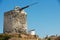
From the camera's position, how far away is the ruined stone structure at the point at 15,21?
58.8 metres

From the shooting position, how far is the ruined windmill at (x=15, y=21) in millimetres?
58781

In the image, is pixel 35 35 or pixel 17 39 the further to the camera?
pixel 35 35

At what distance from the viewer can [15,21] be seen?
58812 mm

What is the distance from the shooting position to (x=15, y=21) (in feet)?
193

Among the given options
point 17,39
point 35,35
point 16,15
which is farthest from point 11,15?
point 17,39

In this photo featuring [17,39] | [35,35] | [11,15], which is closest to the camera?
[17,39]

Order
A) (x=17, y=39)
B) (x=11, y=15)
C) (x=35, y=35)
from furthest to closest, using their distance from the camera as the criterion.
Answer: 1. (x=11, y=15)
2. (x=35, y=35)
3. (x=17, y=39)

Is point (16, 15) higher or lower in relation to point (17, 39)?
higher

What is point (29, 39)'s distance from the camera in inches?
1975

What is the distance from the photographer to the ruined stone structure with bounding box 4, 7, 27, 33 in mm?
58753

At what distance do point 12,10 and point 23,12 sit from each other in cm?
268

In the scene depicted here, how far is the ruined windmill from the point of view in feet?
193

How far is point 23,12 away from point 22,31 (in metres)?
4.15

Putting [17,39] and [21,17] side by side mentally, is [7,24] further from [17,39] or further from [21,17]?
[17,39]
